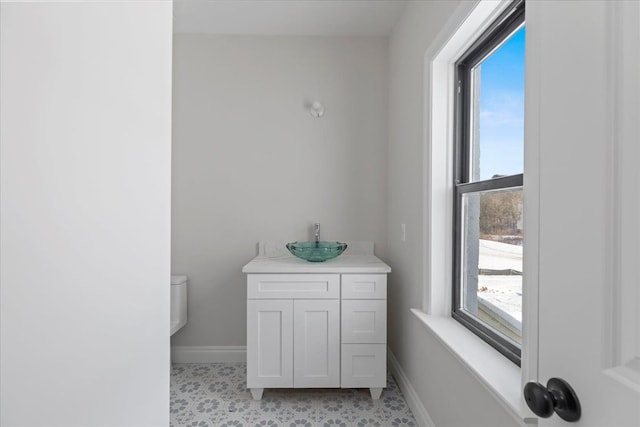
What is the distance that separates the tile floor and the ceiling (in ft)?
7.74

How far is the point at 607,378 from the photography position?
468 mm

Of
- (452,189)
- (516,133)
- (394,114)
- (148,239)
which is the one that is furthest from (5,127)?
(394,114)

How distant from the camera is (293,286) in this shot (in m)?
2.04

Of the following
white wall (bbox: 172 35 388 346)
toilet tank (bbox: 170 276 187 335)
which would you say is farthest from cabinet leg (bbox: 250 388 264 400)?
toilet tank (bbox: 170 276 187 335)

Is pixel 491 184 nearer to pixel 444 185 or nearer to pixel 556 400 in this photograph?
pixel 444 185

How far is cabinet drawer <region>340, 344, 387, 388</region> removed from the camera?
2.03m

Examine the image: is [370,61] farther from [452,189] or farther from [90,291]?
[90,291]

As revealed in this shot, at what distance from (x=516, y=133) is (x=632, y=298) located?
937mm

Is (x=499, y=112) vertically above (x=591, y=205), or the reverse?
(x=499, y=112)

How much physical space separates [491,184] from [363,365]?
1246mm

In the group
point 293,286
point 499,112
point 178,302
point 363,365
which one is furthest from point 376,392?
point 499,112

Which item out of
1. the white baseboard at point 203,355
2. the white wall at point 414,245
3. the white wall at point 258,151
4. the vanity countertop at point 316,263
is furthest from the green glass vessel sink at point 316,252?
the white baseboard at point 203,355

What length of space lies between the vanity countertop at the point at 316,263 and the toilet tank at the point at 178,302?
562 mm

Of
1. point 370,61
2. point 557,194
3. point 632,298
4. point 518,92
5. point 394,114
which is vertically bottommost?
point 632,298
